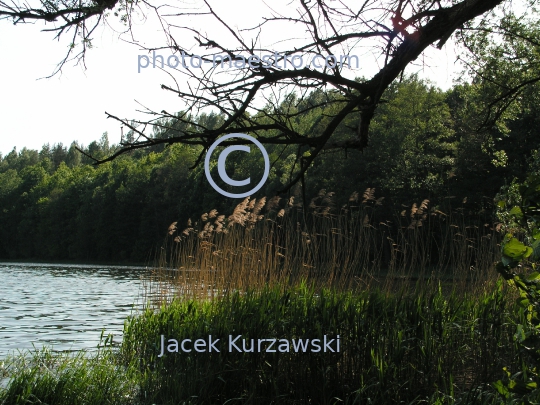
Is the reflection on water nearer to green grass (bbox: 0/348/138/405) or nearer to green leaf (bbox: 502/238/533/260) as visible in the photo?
green grass (bbox: 0/348/138/405)

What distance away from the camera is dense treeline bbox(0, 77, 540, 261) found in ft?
71.6

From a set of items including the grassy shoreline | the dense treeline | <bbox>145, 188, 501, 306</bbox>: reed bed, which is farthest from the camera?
the dense treeline

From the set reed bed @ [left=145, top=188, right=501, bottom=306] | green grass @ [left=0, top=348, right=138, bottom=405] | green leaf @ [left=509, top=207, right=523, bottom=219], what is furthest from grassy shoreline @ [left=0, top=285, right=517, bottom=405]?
green leaf @ [left=509, top=207, right=523, bottom=219]

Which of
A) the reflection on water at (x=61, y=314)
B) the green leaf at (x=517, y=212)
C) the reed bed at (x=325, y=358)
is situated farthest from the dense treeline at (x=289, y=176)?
the reflection on water at (x=61, y=314)

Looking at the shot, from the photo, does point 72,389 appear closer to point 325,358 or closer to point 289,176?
point 325,358

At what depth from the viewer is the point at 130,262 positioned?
48.9 metres

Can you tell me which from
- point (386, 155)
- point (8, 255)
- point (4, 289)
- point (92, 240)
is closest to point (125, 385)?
point (4, 289)

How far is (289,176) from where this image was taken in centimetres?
397

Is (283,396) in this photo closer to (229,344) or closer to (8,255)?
(229,344)

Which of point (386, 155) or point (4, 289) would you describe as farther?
point (386, 155)

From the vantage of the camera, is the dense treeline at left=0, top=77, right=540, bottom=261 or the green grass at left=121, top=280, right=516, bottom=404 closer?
the green grass at left=121, top=280, right=516, bottom=404

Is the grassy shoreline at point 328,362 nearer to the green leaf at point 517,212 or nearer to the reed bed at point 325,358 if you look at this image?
the reed bed at point 325,358

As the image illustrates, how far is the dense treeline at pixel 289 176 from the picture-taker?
21.8 meters

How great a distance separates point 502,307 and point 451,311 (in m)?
0.37
